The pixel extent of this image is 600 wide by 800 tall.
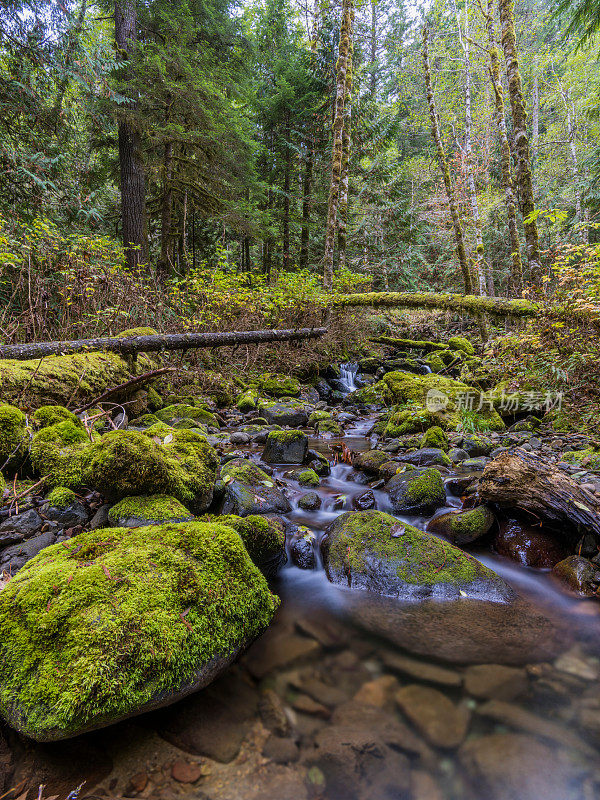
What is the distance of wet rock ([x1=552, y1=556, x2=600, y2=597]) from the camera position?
2805mm

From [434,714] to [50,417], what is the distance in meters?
3.84

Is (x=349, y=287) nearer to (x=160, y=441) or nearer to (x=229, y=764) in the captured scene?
(x=160, y=441)

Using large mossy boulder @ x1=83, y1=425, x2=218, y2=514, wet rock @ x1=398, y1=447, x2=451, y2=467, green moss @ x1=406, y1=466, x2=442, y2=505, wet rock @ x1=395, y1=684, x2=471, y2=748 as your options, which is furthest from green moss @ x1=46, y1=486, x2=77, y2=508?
wet rock @ x1=398, y1=447, x2=451, y2=467

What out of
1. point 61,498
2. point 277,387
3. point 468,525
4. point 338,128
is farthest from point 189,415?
point 338,128

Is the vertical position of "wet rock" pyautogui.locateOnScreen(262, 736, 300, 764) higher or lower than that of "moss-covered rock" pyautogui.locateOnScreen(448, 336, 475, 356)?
lower

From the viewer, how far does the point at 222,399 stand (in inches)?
317

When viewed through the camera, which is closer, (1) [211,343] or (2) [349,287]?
(1) [211,343]

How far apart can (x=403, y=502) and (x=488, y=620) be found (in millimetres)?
1467

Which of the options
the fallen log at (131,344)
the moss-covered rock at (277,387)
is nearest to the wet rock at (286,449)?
the fallen log at (131,344)

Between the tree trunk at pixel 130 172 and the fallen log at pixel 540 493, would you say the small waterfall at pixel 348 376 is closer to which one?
the tree trunk at pixel 130 172

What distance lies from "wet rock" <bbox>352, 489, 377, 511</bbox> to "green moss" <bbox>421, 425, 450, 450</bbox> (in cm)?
171

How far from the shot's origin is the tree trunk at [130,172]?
422 inches

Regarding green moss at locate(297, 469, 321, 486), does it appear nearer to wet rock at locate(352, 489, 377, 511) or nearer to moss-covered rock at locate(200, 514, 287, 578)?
wet rock at locate(352, 489, 377, 511)

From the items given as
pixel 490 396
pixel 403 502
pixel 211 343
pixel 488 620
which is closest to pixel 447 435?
pixel 490 396
